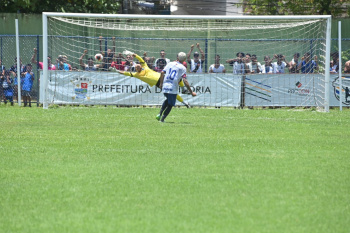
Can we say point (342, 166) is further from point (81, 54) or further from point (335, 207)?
point (81, 54)

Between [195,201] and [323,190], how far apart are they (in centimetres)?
176

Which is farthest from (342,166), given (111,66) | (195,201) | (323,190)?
(111,66)

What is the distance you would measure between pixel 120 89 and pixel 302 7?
2077cm

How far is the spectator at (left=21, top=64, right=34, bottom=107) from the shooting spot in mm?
21784

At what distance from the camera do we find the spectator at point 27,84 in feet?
71.5

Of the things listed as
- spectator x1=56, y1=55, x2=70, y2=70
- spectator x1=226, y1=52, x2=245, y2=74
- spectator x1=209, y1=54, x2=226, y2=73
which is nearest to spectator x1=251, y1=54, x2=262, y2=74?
spectator x1=226, y1=52, x2=245, y2=74

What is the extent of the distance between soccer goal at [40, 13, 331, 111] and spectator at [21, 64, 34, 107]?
86 centimetres

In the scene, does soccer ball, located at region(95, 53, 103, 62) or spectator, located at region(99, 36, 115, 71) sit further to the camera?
spectator, located at region(99, 36, 115, 71)

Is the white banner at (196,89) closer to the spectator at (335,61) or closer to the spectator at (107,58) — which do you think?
the spectator at (107,58)

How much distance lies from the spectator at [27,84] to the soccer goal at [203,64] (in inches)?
33.8

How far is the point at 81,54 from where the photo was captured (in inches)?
902

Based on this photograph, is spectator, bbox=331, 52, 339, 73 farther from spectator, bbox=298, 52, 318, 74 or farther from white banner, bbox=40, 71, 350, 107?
white banner, bbox=40, 71, 350, 107

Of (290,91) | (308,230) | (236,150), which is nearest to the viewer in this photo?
(308,230)

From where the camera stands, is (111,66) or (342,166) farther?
(111,66)
